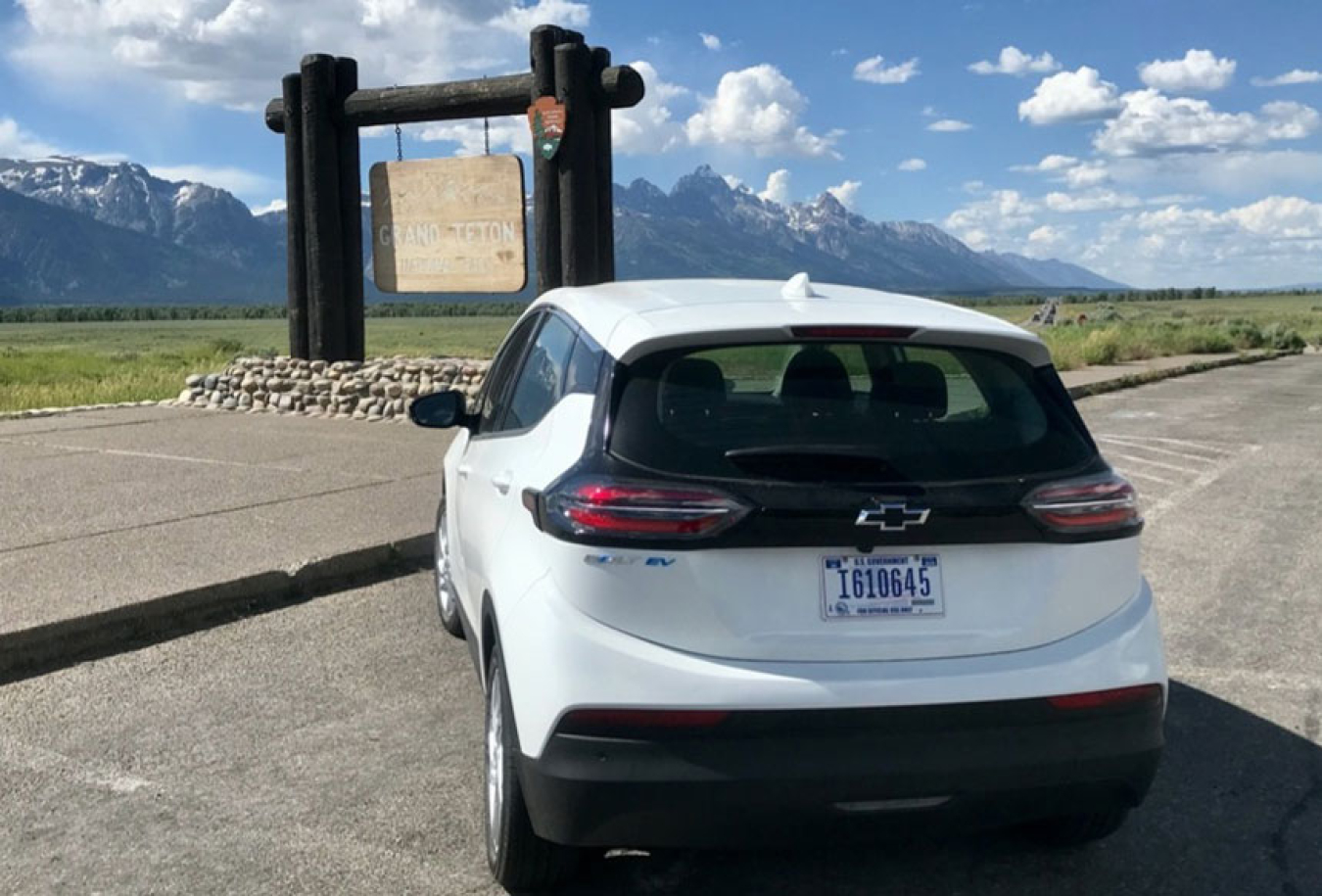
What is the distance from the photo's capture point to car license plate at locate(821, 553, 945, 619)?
3055 millimetres

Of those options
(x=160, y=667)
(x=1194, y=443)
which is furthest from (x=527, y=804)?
(x=1194, y=443)

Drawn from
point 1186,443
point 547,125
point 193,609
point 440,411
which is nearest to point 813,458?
point 440,411

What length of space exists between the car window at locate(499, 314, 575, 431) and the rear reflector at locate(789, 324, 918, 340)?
29.9 inches

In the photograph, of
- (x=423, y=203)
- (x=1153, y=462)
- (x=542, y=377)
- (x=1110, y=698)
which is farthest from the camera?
(x=423, y=203)

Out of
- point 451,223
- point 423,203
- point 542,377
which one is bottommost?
point 542,377

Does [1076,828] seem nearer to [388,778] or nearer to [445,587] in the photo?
[388,778]

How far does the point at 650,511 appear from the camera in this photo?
301cm

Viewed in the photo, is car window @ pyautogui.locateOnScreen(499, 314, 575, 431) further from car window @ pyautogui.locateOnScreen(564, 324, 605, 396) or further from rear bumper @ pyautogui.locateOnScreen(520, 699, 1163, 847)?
rear bumper @ pyautogui.locateOnScreen(520, 699, 1163, 847)

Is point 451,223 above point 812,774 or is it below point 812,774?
above

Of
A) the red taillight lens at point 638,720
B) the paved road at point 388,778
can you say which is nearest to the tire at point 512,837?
the paved road at point 388,778

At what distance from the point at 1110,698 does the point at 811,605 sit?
2.67ft

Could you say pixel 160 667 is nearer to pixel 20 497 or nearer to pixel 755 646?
pixel 755 646

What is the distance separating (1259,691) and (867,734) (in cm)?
300

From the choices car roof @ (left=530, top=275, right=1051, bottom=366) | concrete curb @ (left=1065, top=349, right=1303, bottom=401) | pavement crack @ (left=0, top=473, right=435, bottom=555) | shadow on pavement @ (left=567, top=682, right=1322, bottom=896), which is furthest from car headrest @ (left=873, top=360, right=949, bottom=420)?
concrete curb @ (left=1065, top=349, right=1303, bottom=401)
